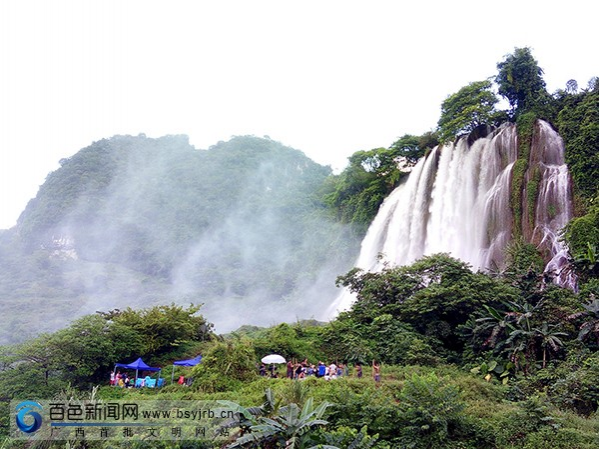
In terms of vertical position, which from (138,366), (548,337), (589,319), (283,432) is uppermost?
(589,319)

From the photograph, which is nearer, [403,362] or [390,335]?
[403,362]

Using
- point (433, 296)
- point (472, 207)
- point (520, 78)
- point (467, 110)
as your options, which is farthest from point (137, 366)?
point (520, 78)

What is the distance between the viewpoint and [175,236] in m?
61.0

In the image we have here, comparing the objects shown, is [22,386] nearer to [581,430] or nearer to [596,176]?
[581,430]

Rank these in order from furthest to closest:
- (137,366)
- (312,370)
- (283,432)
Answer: (137,366) < (312,370) < (283,432)

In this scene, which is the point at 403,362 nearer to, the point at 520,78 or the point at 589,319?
the point at 589,319

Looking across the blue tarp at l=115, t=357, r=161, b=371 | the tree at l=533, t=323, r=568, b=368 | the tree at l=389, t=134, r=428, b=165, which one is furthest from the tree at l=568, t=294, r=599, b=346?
the tree at l=389, t=134, r=428, b=165

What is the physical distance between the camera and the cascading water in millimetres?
22484

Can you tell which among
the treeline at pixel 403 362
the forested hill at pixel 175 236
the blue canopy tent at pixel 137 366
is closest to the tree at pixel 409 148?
the forested hill at pixel 175 236

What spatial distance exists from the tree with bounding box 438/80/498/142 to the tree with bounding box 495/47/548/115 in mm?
1178

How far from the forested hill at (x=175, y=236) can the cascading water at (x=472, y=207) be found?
9466 millimetres

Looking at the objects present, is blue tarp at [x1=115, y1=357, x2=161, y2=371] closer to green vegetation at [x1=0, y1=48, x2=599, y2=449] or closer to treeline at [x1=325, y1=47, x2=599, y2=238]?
green vegetation at [x1=0, y1=48, x2=599, y2=449]

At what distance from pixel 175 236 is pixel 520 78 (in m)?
43.6

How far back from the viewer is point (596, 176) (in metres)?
21.1
